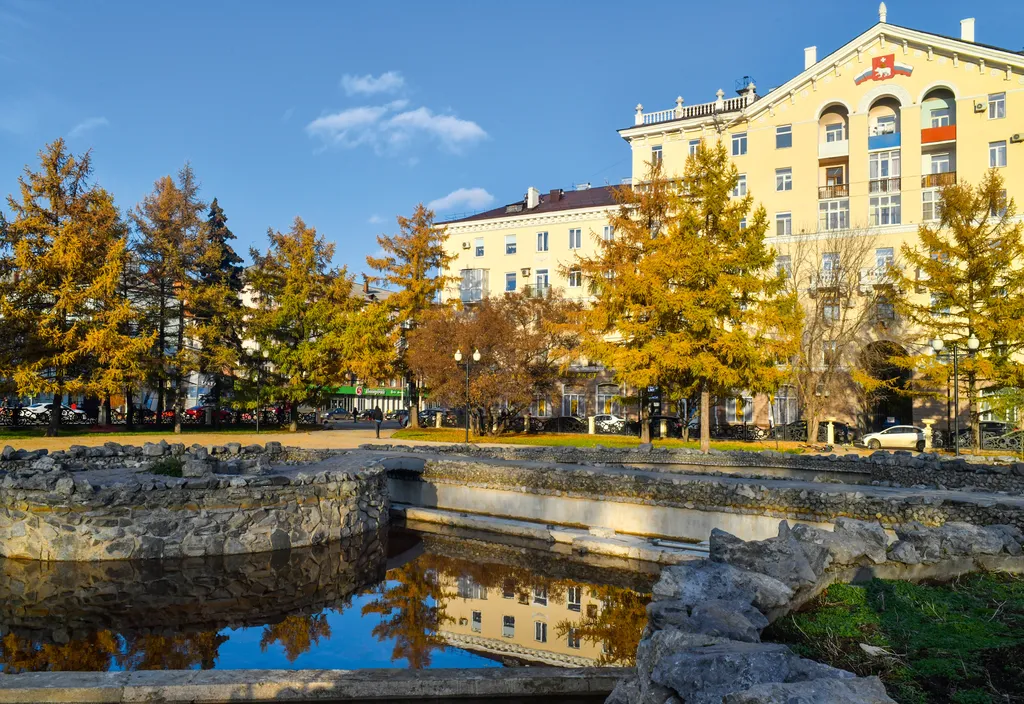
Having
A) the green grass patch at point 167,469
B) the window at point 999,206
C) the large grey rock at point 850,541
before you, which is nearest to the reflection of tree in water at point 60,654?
the green grass patch at point 167,469

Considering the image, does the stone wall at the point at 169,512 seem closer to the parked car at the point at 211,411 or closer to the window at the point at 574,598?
the window at the point at 574,598

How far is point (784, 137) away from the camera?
43.2 meters

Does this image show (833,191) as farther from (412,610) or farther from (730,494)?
(412,610)

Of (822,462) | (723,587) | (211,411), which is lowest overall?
(822,462)

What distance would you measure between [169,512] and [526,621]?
23.8 feet

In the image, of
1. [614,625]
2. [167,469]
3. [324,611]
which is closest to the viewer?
[614,625]

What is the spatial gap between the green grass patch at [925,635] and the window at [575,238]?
144 ft

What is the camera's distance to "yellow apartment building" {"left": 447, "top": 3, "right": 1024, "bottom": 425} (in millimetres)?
38062

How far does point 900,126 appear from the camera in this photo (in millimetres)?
40062

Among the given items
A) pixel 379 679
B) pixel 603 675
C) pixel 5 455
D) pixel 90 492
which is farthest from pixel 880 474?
pixel 5 455

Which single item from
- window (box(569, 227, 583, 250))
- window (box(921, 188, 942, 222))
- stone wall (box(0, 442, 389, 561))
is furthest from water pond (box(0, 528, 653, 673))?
window (box(569, 227, 583, 250))

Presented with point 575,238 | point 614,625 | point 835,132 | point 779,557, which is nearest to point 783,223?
point 835,132

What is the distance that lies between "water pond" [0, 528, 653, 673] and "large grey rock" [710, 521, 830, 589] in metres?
2.63

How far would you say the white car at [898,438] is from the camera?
1341 inches
